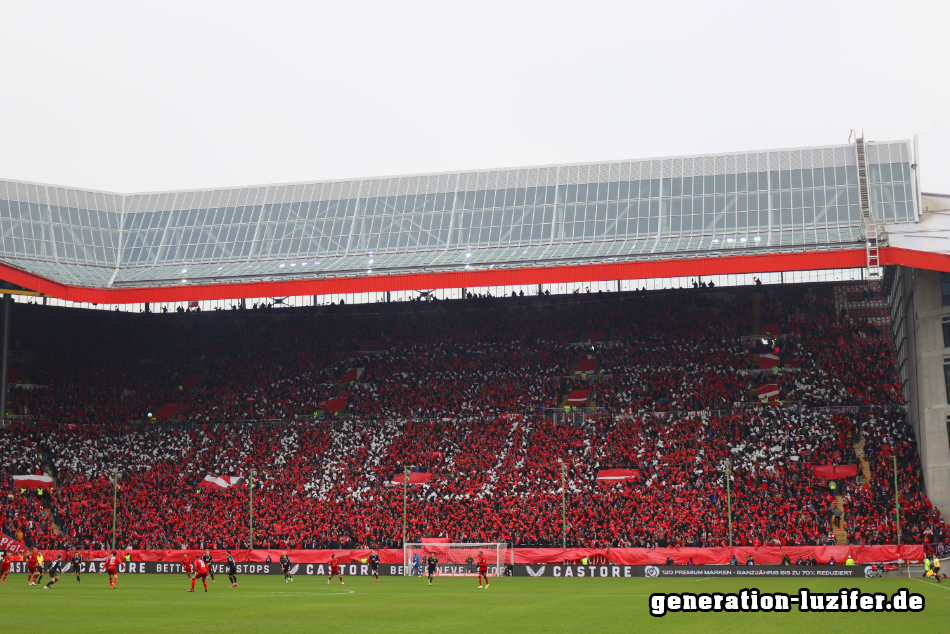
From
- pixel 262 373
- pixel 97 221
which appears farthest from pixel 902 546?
pixel 97 221

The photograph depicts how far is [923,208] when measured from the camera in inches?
2571

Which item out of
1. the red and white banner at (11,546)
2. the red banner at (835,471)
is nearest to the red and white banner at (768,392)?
the red banner at (835,471)

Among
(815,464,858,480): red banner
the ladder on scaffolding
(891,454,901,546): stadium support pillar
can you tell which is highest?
the ladder on scaffolding

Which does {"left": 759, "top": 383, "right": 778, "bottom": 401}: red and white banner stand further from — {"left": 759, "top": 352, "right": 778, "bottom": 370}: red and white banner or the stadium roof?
the stadium roof

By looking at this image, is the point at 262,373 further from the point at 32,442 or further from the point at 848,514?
the point at 848,514

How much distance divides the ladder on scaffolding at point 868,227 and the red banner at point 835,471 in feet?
35.9

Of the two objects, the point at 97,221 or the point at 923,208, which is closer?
the point at 923,208

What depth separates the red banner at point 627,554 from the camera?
5094 cm

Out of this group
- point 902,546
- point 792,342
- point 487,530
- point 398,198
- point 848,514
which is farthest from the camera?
point 398,198

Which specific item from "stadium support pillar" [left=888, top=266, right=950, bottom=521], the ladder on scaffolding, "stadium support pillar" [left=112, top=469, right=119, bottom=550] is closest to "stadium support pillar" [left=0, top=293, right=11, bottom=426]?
"stadium support pillar" [left=112, top=469, right=119, bottom=550]

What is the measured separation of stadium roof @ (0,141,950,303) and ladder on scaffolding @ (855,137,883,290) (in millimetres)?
Answer: 555

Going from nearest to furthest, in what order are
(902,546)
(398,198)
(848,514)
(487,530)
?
(902,546), (848,514), (487,530), (398,198)

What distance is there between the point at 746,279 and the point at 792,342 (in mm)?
8675

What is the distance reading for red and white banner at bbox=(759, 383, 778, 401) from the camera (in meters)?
66.4
